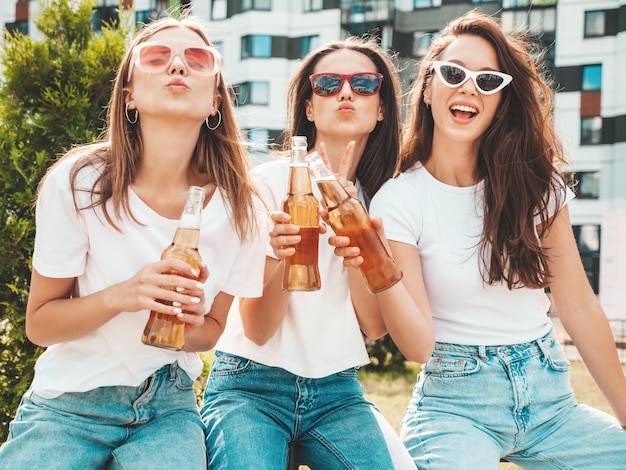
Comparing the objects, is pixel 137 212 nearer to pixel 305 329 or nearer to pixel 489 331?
pixel 305 329

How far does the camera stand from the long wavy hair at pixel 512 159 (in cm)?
305

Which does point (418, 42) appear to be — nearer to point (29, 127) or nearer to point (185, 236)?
point (29, 127)

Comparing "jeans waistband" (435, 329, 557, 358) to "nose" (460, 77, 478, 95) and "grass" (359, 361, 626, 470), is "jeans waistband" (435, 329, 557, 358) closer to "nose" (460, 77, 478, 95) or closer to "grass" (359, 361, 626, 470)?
"nose" (460, 77, 478, 95)

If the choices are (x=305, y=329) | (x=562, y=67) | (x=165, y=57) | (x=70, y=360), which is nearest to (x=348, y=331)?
(x=305, y=329)

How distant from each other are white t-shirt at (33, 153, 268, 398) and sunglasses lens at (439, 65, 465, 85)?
1321 mm

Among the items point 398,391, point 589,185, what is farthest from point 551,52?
point 398,391

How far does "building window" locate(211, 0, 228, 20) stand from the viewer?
32.8 m

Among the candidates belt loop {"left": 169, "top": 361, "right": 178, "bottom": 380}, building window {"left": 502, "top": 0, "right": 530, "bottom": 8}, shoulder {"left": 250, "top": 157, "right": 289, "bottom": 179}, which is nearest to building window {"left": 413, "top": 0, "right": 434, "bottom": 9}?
building window {"left": 502, "top": 0, "right": 530, "bottom": 8}

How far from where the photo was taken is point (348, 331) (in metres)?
3.08

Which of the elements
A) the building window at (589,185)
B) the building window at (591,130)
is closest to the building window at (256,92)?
the building window at (591,130)

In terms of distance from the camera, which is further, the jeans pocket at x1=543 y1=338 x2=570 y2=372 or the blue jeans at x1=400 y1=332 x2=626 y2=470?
the jeans pocket at x1=543 y1=338 x2=570 y2=372

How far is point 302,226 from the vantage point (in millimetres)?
2607

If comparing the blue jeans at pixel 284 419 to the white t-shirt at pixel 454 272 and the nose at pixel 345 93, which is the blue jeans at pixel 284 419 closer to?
the white t-shirt at pixel 454 272

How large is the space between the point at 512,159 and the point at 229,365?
1.55 metres
